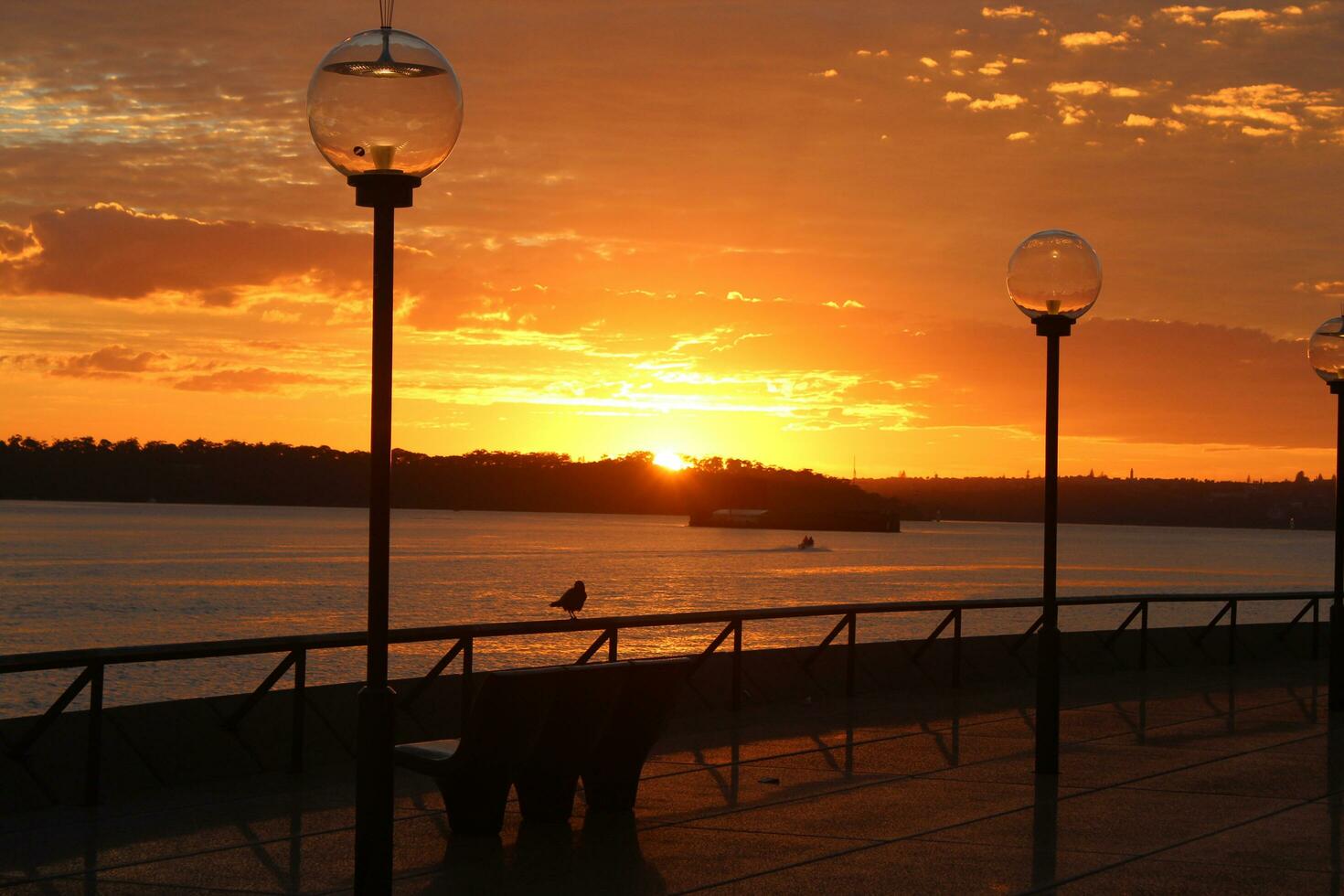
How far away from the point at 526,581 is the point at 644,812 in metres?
101

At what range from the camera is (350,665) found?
49.8 m

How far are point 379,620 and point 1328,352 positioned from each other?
525 inches

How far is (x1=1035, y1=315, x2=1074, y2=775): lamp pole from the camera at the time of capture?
37.5 ft

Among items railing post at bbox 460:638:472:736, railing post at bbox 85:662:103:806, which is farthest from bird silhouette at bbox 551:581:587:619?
railing post at bbox 85:662:103:806

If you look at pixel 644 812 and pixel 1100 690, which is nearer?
pixel 644 812

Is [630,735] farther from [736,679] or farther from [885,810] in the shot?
[736,679]

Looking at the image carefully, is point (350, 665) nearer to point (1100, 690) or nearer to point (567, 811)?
point (1100, 690)

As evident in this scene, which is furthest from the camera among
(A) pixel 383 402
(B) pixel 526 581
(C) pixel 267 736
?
(B) pixel 526 581

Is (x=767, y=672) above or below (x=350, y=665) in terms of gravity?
above

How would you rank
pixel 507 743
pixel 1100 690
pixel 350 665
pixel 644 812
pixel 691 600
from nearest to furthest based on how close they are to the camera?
pixel 507 743, pixel 644 812, pixel 1100 690, pixel 350 665, pixel 691 600

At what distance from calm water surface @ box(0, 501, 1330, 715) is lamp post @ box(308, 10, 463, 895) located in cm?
3450

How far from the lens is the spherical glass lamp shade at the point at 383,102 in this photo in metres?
6.75

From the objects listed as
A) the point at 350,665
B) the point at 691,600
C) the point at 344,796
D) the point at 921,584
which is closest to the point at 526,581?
the point at 691,600

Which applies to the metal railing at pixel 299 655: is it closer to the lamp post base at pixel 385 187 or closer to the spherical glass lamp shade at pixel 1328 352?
the lamp post base at pixel 385 187
